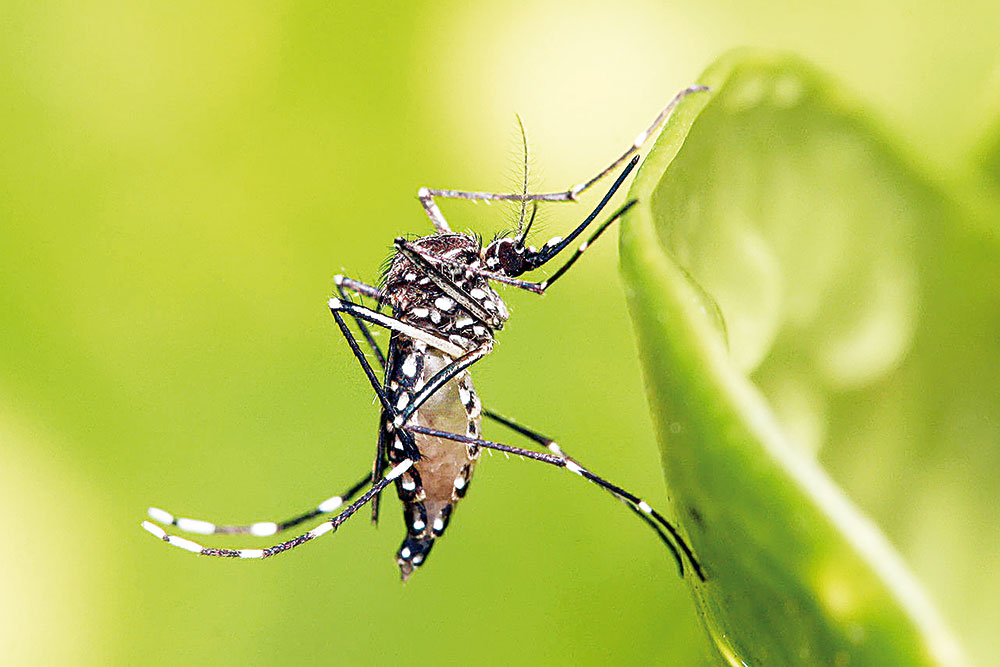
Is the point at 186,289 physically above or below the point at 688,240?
above

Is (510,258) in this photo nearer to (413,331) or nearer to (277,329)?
(413,331)

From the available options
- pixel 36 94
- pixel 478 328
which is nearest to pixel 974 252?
pixel 478 328

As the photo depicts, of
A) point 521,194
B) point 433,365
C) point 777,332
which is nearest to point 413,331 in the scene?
point 433,365

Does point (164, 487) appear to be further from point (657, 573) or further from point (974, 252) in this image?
point (974, 252)

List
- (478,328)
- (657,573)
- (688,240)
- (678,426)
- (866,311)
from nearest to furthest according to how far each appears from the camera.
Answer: (678,426), (688,240), (866,311), (657,573), (478,328)

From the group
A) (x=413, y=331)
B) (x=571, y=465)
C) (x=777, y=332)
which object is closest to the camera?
(x=777, y=332)

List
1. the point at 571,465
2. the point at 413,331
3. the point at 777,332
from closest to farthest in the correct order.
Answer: the point at 777,332
the point at 571,465
the point at 413,331
